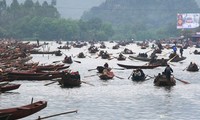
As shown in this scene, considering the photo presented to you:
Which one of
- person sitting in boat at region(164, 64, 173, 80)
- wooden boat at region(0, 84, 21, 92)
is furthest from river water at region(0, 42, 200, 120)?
person sitting in boat at region(164, 64, 173, 80)

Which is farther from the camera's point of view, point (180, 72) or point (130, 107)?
point (180, 72)

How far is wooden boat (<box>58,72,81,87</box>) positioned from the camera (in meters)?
56.1

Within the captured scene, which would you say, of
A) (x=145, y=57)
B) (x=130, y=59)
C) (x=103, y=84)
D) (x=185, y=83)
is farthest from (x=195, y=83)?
(x=130, y=59)

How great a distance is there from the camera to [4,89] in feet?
166

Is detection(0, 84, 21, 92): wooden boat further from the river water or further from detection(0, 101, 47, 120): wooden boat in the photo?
detection(0, 101, 47, 120): wooden boat

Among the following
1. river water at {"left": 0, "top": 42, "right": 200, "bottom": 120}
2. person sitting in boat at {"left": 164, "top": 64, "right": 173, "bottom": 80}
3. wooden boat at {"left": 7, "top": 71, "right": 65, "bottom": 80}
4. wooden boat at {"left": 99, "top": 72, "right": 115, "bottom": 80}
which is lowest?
river water at {"left": 0, "top": 42, "right": 200, "bottom": 120}

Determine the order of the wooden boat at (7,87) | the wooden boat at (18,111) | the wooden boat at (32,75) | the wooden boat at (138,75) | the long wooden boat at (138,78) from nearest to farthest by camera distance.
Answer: the wooden boat at (18,111)
the wooden boat at (7,87)
the wooden boat at (32,75)
the wooden boat at (138,75)
the long wooden boat at (138,78)

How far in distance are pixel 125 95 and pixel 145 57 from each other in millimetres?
52653

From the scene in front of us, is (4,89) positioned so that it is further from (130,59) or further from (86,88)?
(130,59)

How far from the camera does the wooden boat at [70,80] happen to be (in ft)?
184

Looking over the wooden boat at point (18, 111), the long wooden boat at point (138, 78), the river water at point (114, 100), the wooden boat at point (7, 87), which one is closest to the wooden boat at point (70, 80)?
the river water at point (114, 100)

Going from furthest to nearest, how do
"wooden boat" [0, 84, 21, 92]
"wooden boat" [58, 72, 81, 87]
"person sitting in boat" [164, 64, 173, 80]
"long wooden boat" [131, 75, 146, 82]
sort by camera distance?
"long wooden boat" [131, 75, 146, 82] → "person sitting in boat" [164, 64, 173, 80] → "wooden boat" [58, 72, 81, 87] → "wooden boat" [0, 84, 21, 92]

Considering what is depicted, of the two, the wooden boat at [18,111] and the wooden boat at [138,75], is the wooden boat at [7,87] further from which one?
the wooden boat at [18,111]

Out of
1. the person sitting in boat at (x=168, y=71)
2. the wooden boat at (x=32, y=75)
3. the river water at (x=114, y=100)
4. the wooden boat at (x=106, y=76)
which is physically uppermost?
the person sitting in boat at (x=168, y=71)
